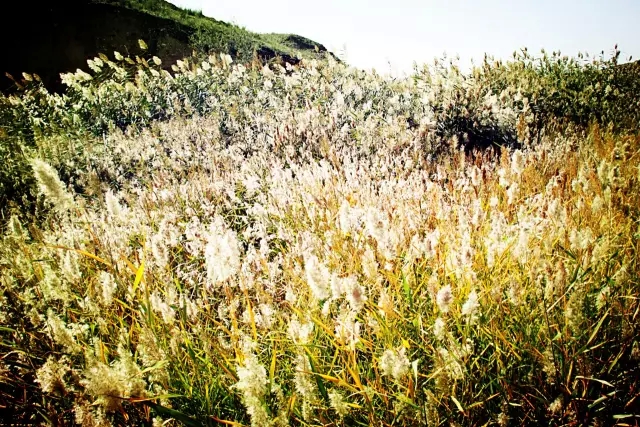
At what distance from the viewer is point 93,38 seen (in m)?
13.0

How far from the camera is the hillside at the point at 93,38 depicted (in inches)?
475

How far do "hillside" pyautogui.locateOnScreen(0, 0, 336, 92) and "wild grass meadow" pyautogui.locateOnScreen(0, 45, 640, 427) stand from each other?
6237mm

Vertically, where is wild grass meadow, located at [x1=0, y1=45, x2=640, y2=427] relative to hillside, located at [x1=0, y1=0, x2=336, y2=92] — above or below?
below

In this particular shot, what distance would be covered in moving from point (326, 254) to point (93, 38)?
569 inches

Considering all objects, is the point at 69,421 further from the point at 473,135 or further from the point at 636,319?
the point at 473,135

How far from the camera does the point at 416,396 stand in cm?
149

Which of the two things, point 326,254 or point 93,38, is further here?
point 93,38

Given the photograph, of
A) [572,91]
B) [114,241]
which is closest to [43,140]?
[114,241]

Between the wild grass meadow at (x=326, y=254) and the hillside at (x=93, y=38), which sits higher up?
the hillside at (x=93, y=38)

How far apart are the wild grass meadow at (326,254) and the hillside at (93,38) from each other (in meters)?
6.24

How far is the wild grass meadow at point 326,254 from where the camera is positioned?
1433 millimetres

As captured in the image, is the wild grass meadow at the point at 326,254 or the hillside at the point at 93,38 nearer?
the wild grass meadow at the point at 326,254

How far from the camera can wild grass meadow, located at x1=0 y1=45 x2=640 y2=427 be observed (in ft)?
4.70

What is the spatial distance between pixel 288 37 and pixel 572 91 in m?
15.2
